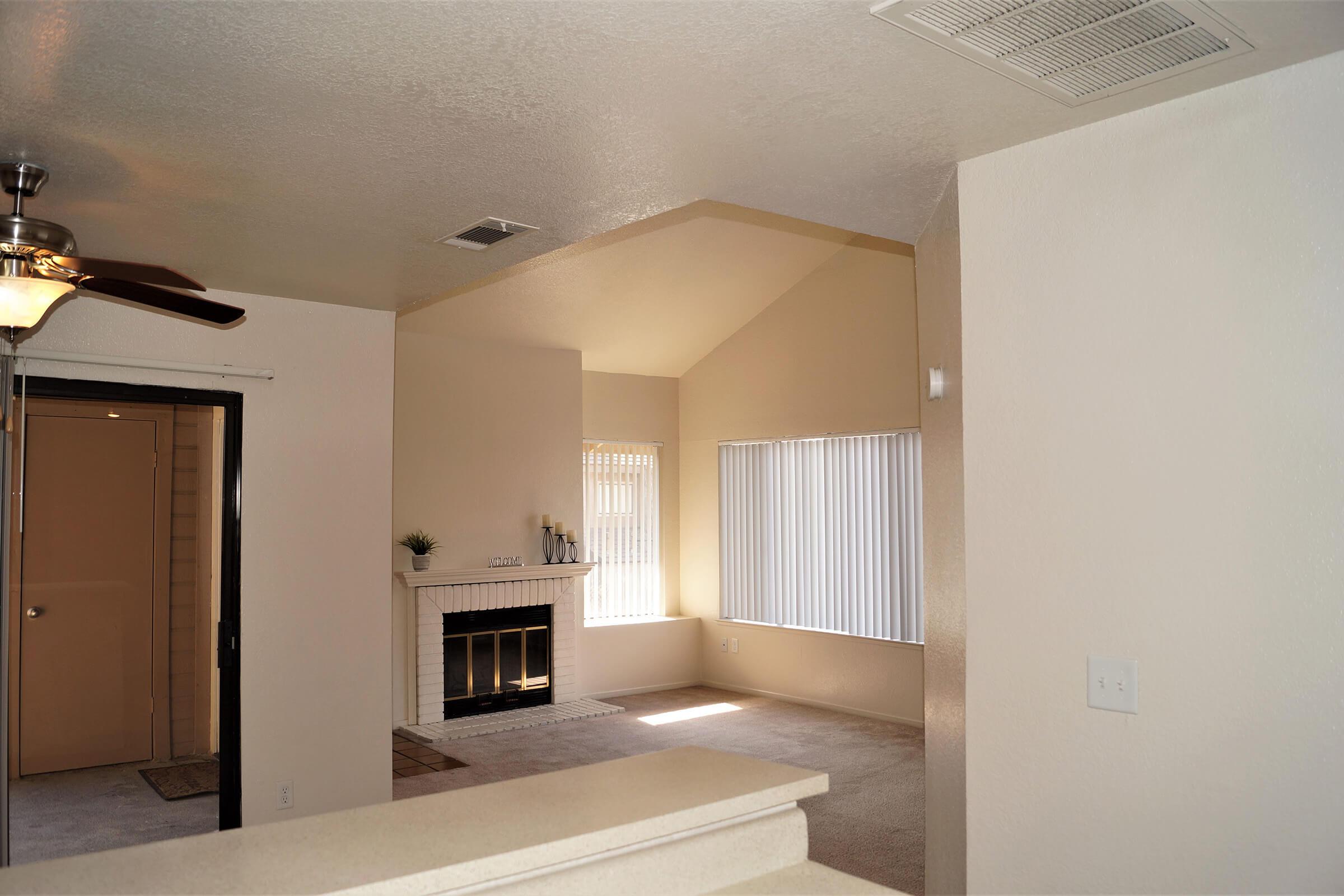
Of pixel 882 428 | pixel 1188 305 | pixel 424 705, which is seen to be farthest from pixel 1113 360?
pixel 424 705

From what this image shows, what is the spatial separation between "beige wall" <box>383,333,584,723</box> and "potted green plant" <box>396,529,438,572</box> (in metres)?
0.06

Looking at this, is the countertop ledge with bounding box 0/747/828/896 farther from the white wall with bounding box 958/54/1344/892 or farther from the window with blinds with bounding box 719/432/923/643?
the window with blinds with bounding box 719/432/923/643

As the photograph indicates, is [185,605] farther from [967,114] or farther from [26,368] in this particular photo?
[967,114]

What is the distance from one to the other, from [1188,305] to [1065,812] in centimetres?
124

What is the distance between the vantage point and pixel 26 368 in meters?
3.65

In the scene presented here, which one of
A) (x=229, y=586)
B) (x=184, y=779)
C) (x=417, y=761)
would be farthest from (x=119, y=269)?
(x=417, y=761)

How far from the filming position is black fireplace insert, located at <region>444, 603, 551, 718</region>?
7.09m

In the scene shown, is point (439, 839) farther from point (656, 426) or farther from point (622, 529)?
point (656, 426)

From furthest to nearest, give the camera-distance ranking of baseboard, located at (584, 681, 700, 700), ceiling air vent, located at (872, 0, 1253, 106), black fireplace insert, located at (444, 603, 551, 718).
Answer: baseboard, located at (584, 681, 700, 700) → black fireplace insert, located at (444, 603, 551, 718) → ceiling air vent, located at (872, 0, 1253, 106)

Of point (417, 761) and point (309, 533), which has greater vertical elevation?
point (309, 533)

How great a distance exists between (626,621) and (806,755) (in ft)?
8.56

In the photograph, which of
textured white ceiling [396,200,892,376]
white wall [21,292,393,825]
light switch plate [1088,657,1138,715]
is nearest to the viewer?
light switch plate [1088,657,1138,715]

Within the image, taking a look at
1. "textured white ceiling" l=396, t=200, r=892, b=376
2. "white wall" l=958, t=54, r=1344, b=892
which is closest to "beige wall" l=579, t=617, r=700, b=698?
"textured white ceiling" l=396, t=200, r=892, b=376

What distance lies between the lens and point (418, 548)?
269 inches
